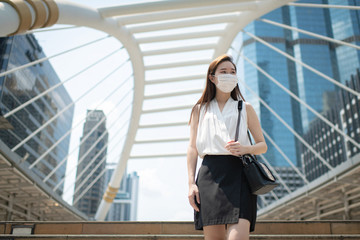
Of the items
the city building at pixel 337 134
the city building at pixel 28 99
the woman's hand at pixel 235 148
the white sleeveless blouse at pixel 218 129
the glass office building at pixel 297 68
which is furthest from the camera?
the glass office building at pixel 297 68

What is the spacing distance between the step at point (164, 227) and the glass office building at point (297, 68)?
93236mm

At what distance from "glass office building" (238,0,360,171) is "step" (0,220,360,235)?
93.2m

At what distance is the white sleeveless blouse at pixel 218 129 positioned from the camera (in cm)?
249

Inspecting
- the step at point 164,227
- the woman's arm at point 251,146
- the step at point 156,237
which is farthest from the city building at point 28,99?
the woman's arm at point 251,146

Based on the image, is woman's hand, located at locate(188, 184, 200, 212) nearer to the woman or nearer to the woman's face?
the woman

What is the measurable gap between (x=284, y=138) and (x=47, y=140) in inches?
2541

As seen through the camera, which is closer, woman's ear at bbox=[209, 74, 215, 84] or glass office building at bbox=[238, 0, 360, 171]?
woman's ear at bbox=[209, 74, 215, 84]

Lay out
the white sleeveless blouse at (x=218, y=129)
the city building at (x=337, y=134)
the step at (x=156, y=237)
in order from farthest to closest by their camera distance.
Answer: the city building at (x=337, y=134), the step at (x=156, y=237), the white sleeveless blouse at (x=218, y=129)

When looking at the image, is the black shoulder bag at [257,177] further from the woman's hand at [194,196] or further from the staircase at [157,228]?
the staircase at [157,228]

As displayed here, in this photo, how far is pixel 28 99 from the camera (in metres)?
51.4

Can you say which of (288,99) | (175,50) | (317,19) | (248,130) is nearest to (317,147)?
(288,99)

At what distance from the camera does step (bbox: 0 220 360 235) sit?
5.44 m

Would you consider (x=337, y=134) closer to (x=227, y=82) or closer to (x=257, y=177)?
(x=227, y=82)

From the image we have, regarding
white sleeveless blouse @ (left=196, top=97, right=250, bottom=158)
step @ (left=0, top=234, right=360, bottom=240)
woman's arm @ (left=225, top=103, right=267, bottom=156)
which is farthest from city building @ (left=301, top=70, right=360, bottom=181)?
white sleeveless blouse @ (left=196, top=97, right=250, bottom=158)
